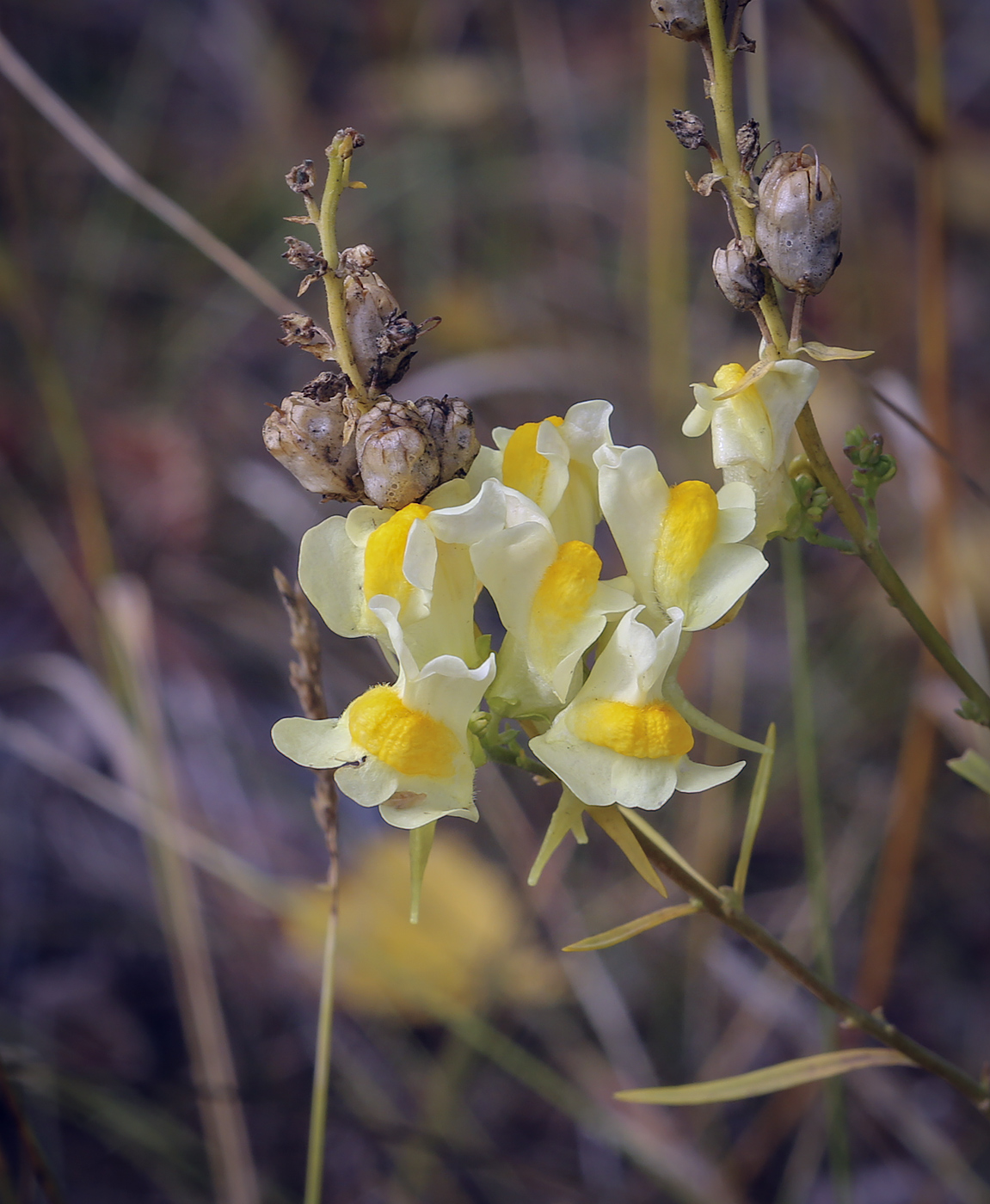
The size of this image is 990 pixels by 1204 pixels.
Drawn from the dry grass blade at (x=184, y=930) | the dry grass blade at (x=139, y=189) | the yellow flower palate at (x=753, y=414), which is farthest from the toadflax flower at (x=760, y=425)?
the dry grass blade at (x=184, y=930)

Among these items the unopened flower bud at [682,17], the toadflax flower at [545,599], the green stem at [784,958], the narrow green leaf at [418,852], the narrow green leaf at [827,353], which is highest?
the unopened flower bud at [682,17]

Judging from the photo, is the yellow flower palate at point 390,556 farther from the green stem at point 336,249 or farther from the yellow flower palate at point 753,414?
the yellow flower palate at point 753,414

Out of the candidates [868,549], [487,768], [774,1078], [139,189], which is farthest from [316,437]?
[487,768]

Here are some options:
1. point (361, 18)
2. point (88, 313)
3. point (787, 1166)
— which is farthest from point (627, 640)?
point (361, 18)

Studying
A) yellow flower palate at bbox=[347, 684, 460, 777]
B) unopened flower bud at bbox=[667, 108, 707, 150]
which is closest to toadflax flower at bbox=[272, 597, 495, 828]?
yellow flower palate at bbox=[347, 684, 460, 777]

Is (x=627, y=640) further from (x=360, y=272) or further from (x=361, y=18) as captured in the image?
(x=361, y=18)

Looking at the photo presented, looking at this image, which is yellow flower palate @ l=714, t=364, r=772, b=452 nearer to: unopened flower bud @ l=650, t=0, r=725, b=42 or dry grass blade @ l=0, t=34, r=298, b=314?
unopened flower bud @ l=650, t=0, r=725, b=42
